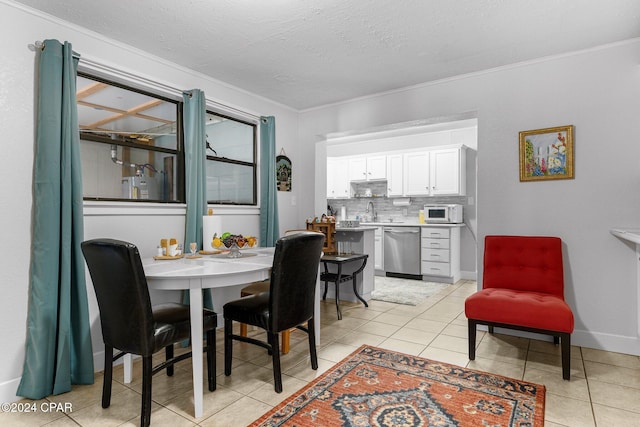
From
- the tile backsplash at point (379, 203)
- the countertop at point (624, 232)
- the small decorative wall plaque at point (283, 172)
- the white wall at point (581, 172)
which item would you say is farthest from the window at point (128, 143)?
the tile backsplash at point (379, 203)

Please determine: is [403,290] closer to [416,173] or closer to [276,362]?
[416,173]

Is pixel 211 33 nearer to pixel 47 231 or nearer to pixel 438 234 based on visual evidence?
pixel 47 231

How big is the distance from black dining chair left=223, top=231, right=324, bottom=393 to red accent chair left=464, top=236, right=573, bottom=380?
126cm

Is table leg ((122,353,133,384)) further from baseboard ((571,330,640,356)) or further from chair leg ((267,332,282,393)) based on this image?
baseboard ((571,330,640,356))

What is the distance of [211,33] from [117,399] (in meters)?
2.51

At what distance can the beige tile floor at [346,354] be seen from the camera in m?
1.99

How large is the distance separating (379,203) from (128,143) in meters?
4.83

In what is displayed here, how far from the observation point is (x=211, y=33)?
2.68 meters

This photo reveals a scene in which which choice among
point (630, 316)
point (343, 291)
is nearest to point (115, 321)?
point (343, 291)

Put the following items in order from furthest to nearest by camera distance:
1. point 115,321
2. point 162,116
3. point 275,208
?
point 275,208
point 162,116
point 115,321

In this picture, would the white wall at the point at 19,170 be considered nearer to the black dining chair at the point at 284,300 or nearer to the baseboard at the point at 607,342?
the black dining chair at the point at 284,300

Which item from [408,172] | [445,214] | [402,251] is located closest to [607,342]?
[445,214]

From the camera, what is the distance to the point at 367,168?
6.79m

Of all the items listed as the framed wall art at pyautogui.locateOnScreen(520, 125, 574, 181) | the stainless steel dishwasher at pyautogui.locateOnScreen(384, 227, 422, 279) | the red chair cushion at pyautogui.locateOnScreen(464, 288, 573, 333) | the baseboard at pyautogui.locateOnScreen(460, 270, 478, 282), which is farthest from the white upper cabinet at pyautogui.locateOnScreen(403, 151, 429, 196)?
the red chair cushion at pyautogui.locateOnScreen(464, 288, 573, 333)
